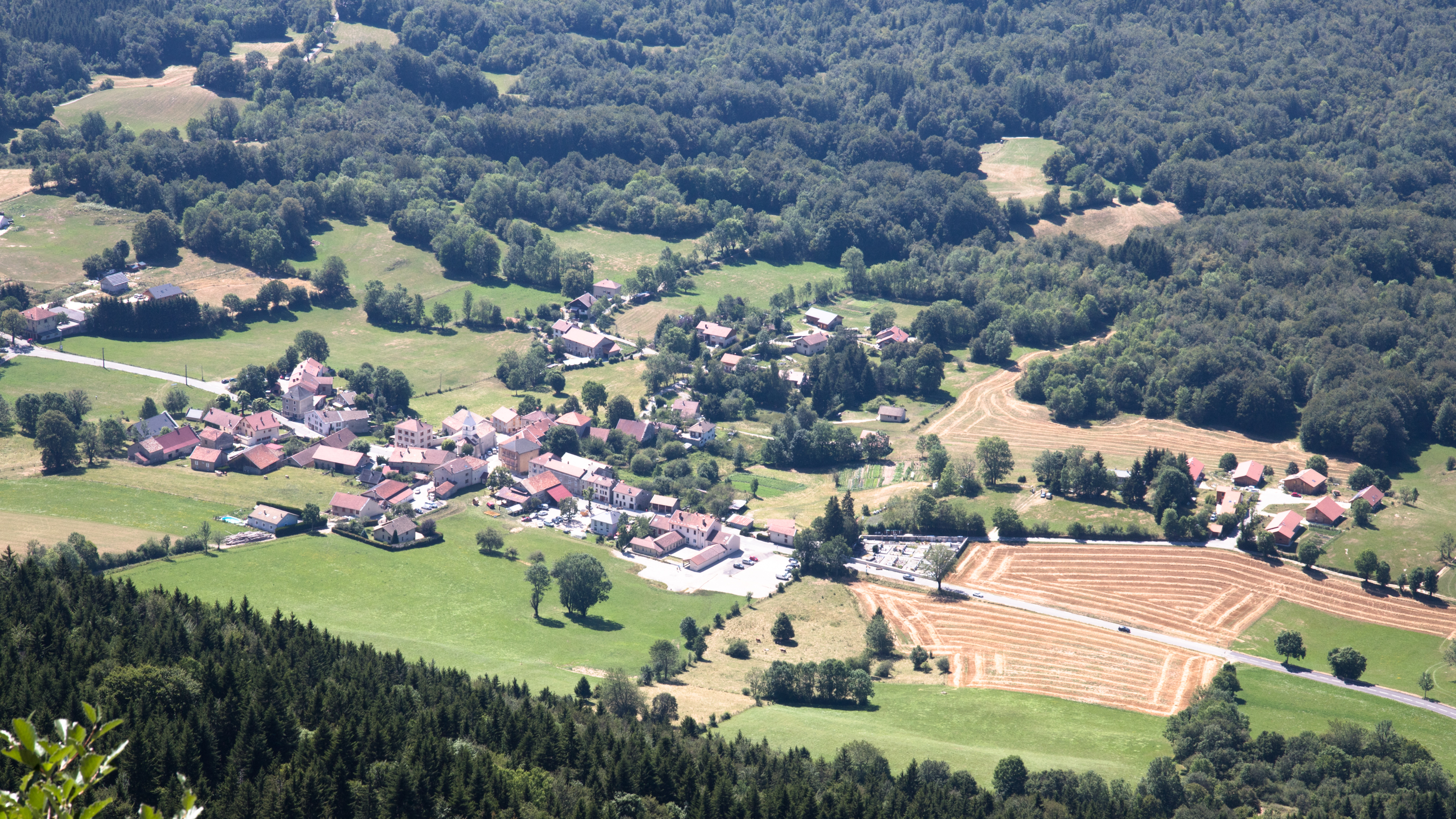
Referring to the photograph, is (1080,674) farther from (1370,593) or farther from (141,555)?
(141,555)

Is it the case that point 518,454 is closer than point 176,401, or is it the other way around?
point 518,454

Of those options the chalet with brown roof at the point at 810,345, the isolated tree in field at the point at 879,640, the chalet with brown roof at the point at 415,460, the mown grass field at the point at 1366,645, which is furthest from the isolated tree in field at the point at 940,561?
the chalet with brown roof at the point at 810,345

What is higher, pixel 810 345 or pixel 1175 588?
pixel 810 345

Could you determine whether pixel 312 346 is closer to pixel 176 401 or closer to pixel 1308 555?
pixel 176 401

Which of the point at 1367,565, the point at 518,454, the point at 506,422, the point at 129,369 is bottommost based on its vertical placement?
the point at 518,454

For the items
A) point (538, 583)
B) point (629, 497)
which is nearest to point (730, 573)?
point (629, 497)

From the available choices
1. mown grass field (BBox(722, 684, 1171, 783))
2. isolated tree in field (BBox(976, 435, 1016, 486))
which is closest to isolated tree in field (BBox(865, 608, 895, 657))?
mown grass field (BBox(722, 684, 1171, 783))
